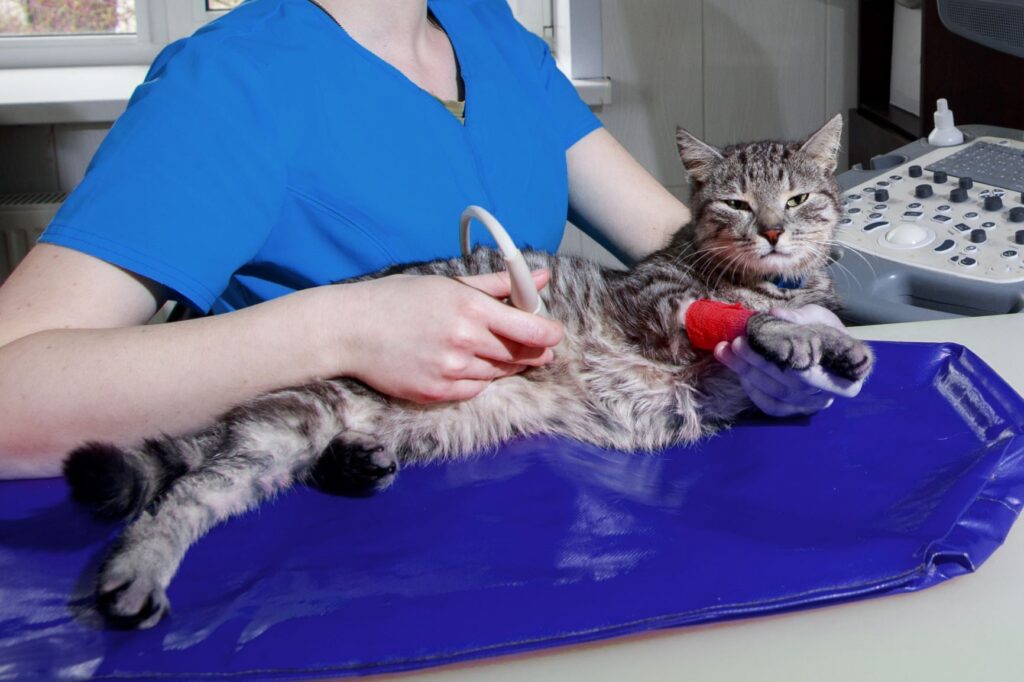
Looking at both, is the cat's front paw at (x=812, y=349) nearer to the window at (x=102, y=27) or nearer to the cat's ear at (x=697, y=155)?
the cat's ear at (x=697, y=155)

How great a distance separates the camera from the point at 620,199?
1574mm

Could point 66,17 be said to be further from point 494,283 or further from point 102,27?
point 494,283

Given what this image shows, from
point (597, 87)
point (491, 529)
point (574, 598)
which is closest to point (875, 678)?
point (574, 598)

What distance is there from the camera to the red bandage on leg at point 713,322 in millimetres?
1058

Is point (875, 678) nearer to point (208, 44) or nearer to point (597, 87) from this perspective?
point (208, 44)

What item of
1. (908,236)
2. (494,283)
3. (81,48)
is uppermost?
(81,48)

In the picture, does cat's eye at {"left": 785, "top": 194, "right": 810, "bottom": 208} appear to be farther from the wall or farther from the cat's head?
the wall

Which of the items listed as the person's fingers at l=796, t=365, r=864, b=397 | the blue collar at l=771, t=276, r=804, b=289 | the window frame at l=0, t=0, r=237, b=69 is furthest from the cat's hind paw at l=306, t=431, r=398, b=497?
the window frame at l=0, t=0, r=237, b=69

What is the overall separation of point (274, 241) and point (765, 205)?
650mm

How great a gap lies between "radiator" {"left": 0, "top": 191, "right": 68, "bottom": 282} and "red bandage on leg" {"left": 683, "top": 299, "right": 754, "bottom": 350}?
177cm

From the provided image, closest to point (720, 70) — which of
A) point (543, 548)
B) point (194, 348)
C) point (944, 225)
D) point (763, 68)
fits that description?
point (763, 68)

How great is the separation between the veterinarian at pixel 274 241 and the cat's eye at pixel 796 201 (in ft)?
1.19

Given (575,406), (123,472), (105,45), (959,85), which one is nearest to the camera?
(123,472)

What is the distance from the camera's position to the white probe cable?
92 cm
